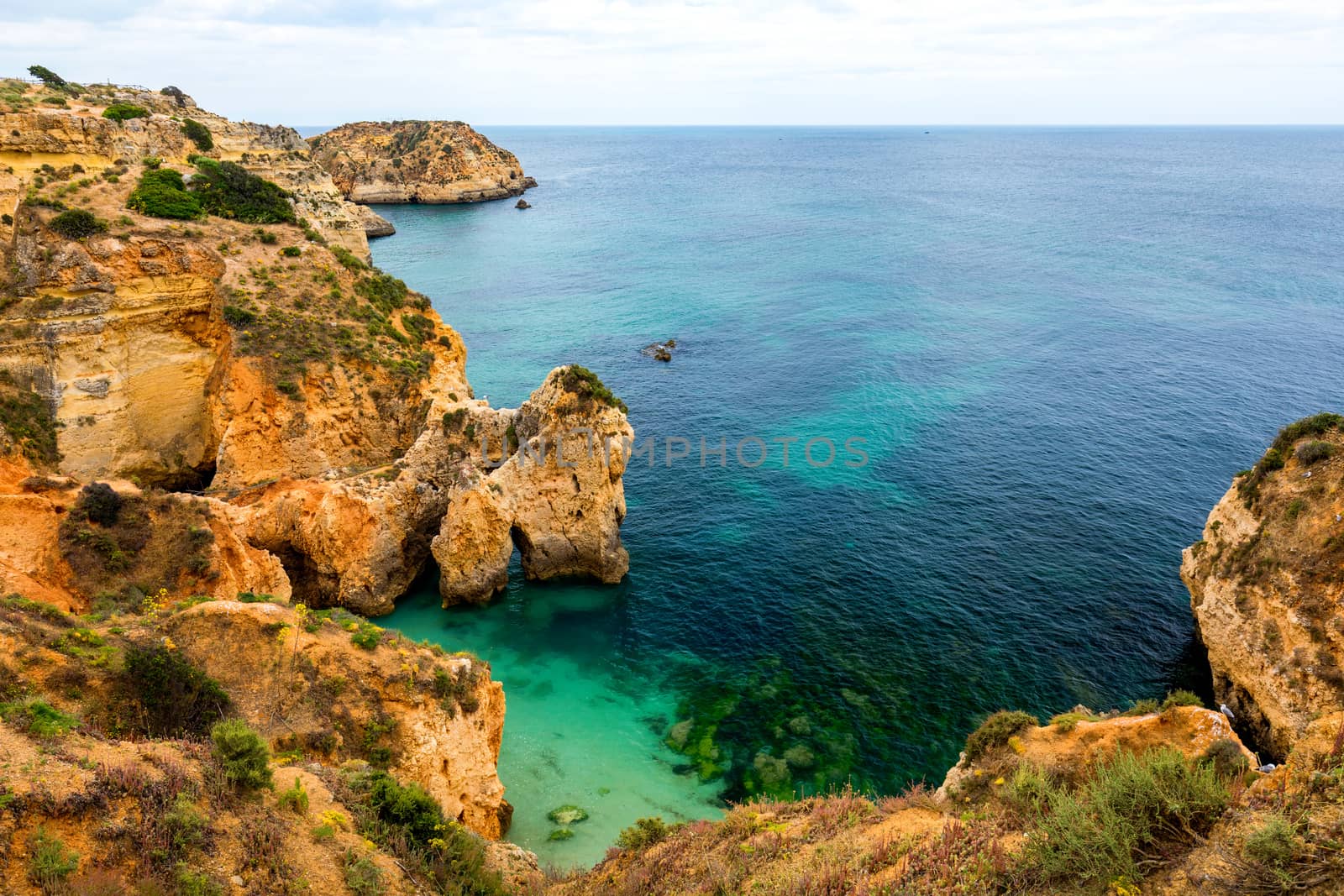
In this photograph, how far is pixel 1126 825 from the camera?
1124cm

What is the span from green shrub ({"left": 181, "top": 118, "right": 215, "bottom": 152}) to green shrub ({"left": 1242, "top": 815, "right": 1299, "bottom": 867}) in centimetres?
5354

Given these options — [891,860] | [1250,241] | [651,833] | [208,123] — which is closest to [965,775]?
[891,860]

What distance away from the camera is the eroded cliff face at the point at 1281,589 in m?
22.4

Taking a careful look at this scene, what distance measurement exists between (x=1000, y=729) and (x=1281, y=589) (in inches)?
574

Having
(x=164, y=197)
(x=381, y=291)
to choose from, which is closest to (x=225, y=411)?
(x=381, y=291)

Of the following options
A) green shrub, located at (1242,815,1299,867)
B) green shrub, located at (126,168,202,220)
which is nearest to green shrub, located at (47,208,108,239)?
green shrub, located at (126,168,202,220)

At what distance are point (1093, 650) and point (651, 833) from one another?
878 inches

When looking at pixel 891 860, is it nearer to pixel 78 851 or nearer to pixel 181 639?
pixel 78 851

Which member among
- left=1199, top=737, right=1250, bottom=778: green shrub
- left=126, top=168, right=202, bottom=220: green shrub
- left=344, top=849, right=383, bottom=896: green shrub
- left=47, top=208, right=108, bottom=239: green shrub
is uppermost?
left=126, top=168, right=202, bottom=220: green shrub

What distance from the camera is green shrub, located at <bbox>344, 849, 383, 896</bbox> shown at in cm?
1225

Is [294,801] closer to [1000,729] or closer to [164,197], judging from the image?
[1000,729]

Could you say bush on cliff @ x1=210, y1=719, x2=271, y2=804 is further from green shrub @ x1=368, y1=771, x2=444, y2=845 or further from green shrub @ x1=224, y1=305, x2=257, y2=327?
green shrub @ x1=224, y1=305, x2=257, y2=327

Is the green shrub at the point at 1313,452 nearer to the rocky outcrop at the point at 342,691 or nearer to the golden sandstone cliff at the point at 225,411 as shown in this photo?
the golden sandstone cliff at the point at 225,411

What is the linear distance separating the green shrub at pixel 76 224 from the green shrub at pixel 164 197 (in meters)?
3.01
